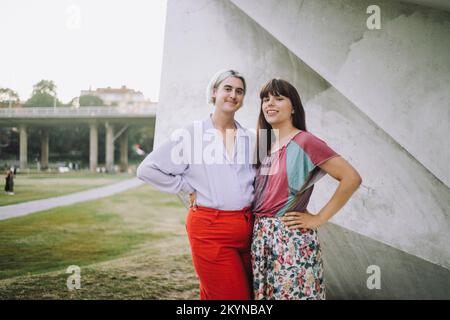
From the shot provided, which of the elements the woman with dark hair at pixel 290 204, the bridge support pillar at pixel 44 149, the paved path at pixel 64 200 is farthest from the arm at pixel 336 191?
the bridge support pillar at pixel 44 149

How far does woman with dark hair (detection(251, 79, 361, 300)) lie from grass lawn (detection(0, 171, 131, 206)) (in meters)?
2.76

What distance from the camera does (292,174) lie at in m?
2.26

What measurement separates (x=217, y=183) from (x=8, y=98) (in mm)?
2776

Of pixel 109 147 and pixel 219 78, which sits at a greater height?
pixel 219 78

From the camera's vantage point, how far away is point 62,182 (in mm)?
4426

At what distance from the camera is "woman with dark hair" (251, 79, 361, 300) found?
224 centimetres

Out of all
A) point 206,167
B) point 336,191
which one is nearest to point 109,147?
point 206,167

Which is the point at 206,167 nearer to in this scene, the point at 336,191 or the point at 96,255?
the point at 336,191

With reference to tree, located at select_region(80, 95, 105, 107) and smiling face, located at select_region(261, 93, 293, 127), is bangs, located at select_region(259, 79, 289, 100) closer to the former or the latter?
smiling face, located at select_region(261, 93, 293, 127)

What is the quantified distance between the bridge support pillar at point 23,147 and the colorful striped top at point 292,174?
2.95 meters

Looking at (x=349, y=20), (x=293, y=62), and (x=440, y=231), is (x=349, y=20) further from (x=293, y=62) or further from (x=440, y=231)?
(x=440, y=231)
